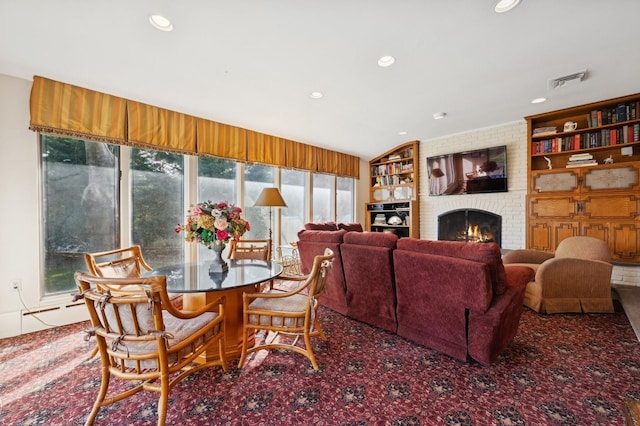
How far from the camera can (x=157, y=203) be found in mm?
3377

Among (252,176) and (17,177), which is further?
(252,176)

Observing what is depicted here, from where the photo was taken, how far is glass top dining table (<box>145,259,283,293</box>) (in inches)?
68.0

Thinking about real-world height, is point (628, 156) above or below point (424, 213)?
above

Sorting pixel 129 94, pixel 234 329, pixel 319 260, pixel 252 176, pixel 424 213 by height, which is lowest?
pixel 234 329

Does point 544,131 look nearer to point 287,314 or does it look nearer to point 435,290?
point 435,290

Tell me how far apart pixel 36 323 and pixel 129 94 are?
8.17 feet

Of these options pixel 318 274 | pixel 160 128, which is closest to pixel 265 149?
pixel 160 128

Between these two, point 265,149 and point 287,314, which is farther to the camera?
point 265,149

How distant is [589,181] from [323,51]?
4198 millimetres

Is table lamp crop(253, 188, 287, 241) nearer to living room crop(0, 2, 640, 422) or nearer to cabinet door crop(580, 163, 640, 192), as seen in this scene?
living room crop(0, 2, 640, 422)

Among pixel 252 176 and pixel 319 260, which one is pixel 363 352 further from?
pixel 252 176

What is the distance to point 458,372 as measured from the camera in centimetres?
185

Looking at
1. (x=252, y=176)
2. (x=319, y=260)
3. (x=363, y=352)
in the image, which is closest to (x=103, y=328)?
(x=319, y=260)

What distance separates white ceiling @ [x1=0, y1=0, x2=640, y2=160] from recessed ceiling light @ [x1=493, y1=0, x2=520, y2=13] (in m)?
0.05
